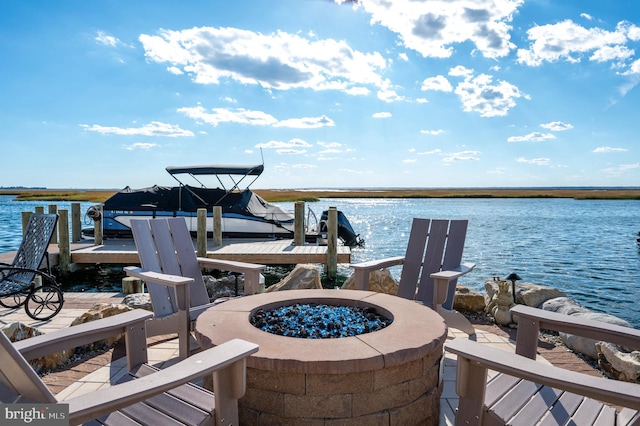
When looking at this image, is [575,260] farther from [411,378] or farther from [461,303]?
[411,378]

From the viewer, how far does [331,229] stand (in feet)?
29.4

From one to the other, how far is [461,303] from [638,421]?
3431 millimetres

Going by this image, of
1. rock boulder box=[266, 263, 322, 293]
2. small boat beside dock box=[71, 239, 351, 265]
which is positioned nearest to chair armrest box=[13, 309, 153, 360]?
rock boulder box=[266, 263, 322, 293]

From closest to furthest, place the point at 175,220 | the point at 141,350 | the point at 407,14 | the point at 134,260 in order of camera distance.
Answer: the point at 141,350 → the point at 175,220 → the point at 407,14 → the point at 134,260

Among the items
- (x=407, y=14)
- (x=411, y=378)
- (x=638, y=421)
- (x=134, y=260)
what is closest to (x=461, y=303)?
(x=411, y=378)

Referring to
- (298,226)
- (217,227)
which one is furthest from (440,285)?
(217,227)

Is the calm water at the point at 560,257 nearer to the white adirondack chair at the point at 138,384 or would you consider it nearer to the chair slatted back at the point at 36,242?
the chair slatted back at the point at 36,242

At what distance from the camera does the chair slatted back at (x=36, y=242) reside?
5.09m

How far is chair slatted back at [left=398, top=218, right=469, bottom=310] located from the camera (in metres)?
4.02

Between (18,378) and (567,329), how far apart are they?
245 cm

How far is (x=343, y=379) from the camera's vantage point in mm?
1959

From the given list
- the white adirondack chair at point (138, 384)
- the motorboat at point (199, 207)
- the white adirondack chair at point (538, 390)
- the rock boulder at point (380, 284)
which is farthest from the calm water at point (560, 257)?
the white adirondack chair at point (138, 384)

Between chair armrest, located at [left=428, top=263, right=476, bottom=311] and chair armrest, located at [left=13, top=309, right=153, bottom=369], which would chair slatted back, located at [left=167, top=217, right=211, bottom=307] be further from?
chair armrest, located at [left=428, top=263, right=476, bottom=311]

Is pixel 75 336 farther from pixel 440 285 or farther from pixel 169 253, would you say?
pixel 440 285
